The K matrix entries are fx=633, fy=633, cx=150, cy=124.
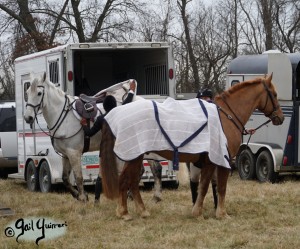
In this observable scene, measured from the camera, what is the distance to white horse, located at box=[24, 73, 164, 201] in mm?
9805

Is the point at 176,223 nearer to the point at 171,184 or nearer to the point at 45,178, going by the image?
the point at 171,184

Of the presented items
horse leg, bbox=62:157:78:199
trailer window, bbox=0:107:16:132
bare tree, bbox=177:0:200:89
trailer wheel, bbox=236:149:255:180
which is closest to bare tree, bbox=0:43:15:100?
bare tree, bbox=177:0:200:89

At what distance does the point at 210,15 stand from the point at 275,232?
95.2 ft

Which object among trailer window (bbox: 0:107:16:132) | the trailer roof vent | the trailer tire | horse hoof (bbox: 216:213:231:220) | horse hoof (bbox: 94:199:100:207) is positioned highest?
the trailer roof vent

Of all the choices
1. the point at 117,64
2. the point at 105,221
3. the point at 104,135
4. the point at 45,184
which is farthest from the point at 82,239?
the point at 117,64

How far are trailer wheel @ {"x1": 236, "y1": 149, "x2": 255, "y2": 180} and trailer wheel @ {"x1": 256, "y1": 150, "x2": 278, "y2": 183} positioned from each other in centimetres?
20

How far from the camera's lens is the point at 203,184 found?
26.9 ft

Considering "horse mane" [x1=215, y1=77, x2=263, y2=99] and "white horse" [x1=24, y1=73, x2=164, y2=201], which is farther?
"white horse" [x1=24, y1=73, x2=164, y2=201]

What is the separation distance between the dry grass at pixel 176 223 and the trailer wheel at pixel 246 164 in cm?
330

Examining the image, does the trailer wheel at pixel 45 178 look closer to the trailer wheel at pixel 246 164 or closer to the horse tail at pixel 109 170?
the horse tail at pixel 109 170

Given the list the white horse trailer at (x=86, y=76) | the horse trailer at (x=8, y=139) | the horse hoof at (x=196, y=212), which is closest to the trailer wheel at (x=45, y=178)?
the white horse trailer at (x=86, y=76)

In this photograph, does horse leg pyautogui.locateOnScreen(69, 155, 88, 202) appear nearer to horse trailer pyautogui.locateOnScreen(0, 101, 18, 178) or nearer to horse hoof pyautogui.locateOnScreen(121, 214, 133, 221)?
horse hoof pyautogui.locateOnScreen(121, 214, 133, 221)

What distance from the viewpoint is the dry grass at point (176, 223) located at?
6754 mm

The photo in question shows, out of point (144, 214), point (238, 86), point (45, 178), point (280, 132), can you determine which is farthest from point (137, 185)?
point (280, 132)
